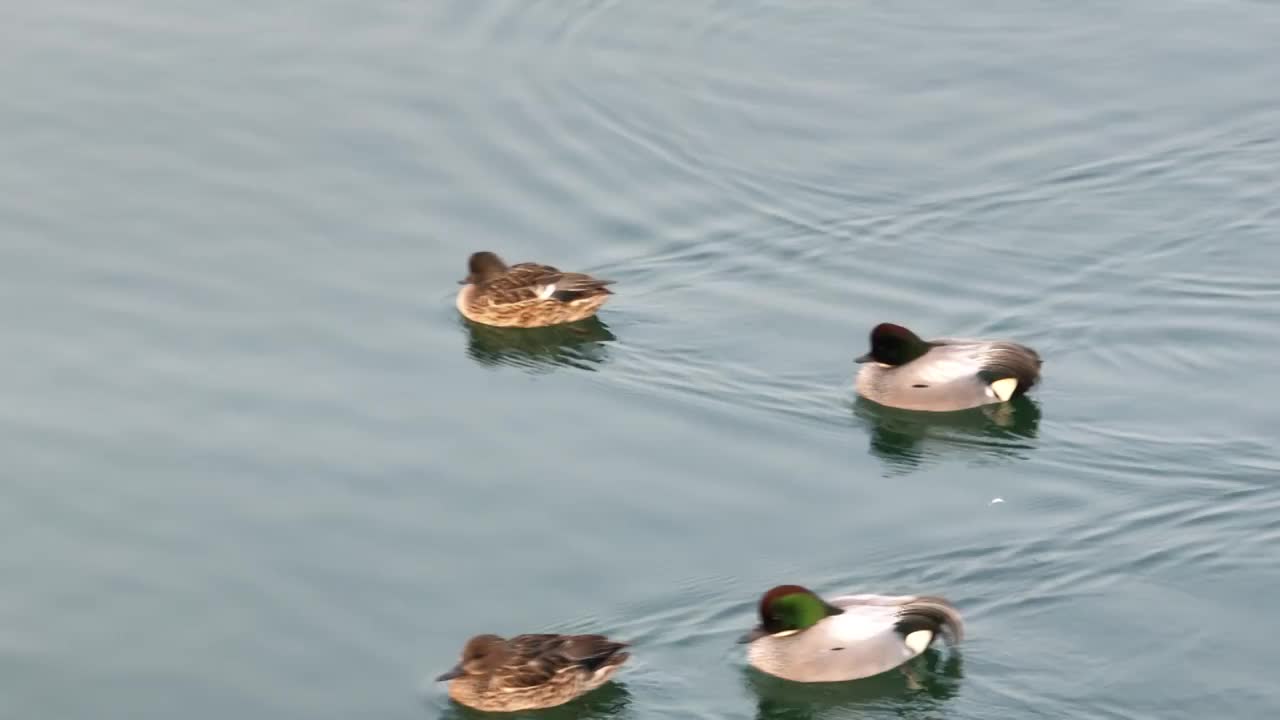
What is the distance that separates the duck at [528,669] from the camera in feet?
41.4

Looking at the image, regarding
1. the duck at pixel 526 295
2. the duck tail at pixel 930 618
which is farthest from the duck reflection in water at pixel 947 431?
the duck tail at pixel 930 618

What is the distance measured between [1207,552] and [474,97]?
9768mm

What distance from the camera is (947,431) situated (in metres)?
16.3

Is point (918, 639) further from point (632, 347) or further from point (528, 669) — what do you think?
point (632, 347)

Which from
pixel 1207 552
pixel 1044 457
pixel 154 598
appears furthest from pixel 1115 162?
pixel 154 598

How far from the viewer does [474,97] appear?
21.9m

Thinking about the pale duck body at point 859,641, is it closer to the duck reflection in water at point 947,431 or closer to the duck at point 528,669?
the duck at point 528,669

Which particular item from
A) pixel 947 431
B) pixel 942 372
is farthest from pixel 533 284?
pixel 947 431

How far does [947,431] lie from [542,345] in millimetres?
3175

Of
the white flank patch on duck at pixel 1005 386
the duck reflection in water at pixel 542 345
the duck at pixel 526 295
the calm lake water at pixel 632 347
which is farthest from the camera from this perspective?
the duck at pixel 526 295

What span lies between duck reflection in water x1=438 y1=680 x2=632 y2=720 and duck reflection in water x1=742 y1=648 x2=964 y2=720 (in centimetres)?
71

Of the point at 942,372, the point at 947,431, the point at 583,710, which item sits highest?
the point at 942,372

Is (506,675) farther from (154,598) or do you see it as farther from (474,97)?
(474,97)

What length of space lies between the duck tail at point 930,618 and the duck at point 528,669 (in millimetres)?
1506
